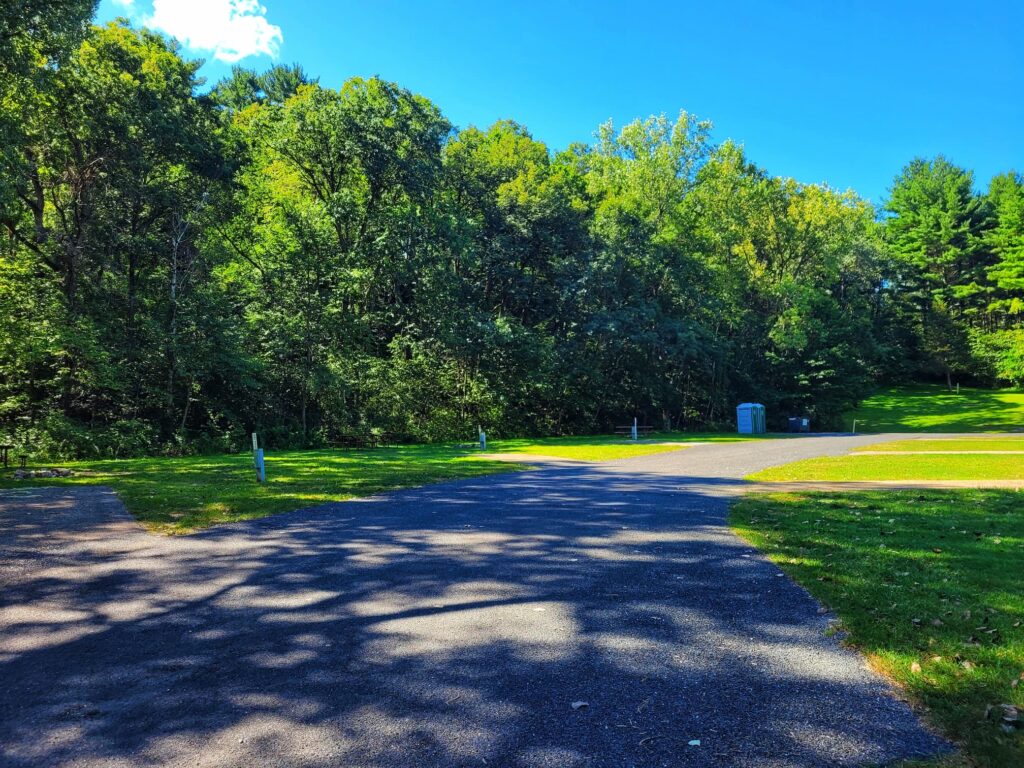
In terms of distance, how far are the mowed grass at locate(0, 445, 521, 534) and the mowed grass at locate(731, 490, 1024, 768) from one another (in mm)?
6588

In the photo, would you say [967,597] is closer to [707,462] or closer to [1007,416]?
[707,462]

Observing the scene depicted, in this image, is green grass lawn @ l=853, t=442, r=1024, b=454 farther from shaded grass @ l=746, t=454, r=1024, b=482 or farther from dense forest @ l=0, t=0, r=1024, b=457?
dense forest @ l=0, t=0, r=1024, b=457

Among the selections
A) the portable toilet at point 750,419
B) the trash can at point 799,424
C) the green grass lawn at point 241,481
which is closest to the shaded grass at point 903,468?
the green grass lawn at point 241,481

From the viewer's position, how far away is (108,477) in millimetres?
12477

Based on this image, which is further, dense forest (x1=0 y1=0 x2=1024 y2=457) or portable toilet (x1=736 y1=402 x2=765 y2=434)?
portable toilet (x1=736 y1=402 x2=765 y2=434)

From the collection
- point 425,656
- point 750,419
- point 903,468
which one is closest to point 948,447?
point 903,468

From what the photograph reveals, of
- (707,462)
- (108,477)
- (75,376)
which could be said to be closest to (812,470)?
(707,462)

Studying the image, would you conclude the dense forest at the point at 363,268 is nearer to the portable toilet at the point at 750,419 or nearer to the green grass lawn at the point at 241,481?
the portable toilet at the point at 750,419

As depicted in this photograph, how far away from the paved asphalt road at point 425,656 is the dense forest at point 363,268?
1402 centimetres

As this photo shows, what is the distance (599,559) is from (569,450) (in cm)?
1546

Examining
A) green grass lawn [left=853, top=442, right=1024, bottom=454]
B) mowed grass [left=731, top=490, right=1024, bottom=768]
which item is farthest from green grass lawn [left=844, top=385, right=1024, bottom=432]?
mowed grass [left=731, top=490, right=1024, bottom=768]

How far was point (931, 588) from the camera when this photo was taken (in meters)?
4.68

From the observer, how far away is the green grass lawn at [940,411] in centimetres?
4356

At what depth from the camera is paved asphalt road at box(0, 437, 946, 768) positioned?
2.66 m
